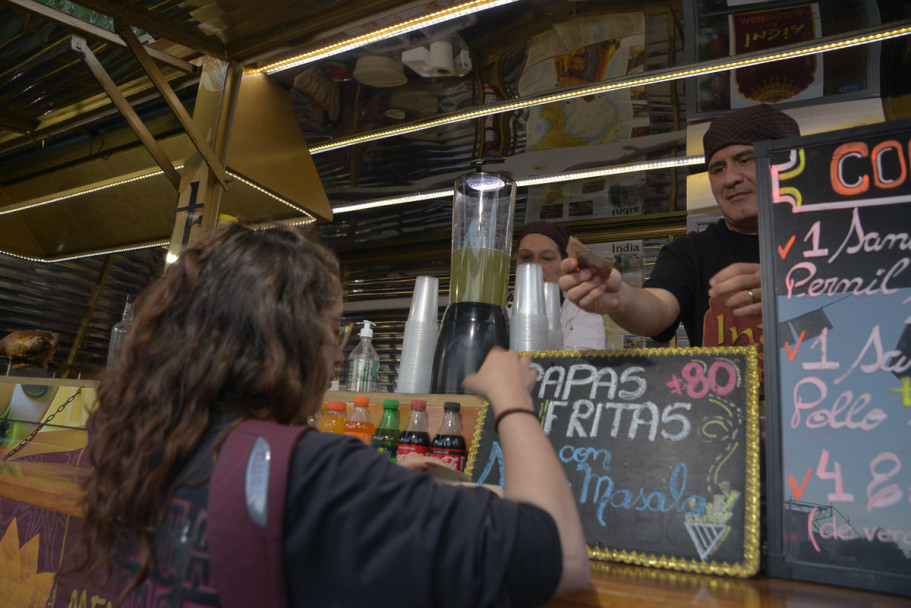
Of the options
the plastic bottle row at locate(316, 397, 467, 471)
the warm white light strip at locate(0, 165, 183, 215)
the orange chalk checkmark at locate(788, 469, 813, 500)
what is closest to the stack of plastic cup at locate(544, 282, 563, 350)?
the plastic bottle row at locate(316, 397, 467, 471)

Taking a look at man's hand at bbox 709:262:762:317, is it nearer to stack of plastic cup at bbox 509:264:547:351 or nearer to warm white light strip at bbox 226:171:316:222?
stack of plastic cup at bbox 509:264:547:351

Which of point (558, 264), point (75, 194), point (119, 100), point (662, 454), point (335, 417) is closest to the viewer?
point (662, 454)

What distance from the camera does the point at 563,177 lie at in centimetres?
348

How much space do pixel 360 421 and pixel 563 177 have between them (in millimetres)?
2430

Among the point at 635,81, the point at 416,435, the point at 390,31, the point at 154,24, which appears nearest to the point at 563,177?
the point at 635,81

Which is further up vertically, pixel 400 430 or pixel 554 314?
pixel 554 314

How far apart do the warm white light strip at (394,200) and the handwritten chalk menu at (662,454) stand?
2.86 meters

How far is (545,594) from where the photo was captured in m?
0.65

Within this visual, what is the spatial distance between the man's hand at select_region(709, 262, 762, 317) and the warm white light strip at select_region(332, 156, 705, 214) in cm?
227

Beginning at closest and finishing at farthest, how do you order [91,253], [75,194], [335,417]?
1. [335,417]
2. [75,194]
3. [91,253]

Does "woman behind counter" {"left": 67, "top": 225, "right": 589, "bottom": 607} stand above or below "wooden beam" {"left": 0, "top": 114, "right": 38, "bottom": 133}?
below

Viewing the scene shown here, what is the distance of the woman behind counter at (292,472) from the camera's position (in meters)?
0.64

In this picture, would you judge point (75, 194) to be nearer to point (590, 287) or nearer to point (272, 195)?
point (272, 195)

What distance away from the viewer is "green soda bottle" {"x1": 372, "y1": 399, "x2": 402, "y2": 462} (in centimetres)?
135
